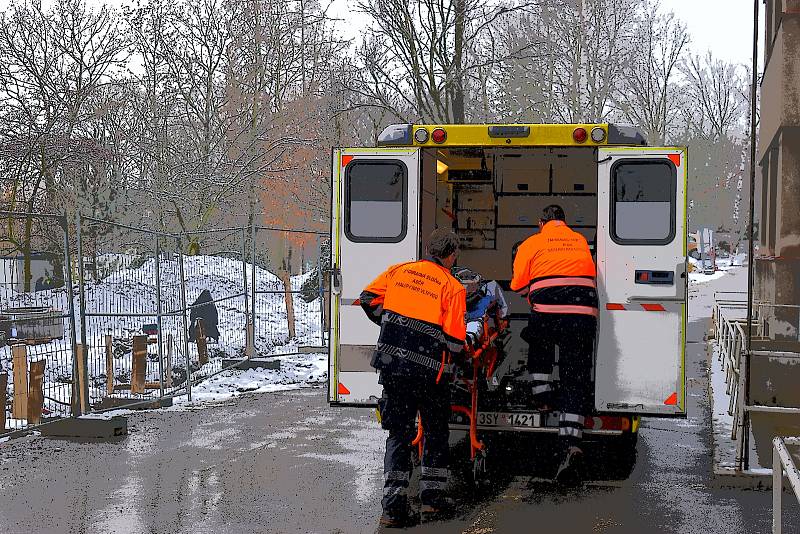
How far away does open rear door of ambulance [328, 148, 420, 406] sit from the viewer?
26.2 ft

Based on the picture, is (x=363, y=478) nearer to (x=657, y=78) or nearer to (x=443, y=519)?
(x=443, y=519)

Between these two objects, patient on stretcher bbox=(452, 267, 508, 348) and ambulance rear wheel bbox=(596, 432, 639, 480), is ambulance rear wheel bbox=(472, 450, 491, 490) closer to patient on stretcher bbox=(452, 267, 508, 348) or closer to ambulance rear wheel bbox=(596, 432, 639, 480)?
patient on stretcher bbox=(452, 267, 508, 348)

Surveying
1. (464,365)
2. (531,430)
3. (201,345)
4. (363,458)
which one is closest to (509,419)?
(531,430)

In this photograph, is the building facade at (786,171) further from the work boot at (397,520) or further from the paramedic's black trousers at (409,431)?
the work boot at (397,520)

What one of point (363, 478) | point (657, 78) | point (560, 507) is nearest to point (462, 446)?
point (363, 478)

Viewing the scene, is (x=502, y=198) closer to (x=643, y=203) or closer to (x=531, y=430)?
(x=643, y=203)

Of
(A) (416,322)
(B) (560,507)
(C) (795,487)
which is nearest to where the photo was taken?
(C) (795,487)

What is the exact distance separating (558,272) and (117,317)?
717 centimetres

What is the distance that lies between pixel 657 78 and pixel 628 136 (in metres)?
38.8

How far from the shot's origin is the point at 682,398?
24.6 ft

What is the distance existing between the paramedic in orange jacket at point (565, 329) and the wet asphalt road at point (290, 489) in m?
0.52

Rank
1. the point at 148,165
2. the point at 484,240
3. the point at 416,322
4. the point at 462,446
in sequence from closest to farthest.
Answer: the point at 416,322 < the point at 462,446 < the point at 484,240 < the point at 148,165

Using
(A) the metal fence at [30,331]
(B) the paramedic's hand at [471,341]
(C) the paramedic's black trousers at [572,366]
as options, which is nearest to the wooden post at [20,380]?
(A) the metal fence at [30,331]

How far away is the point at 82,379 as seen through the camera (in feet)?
33.4
